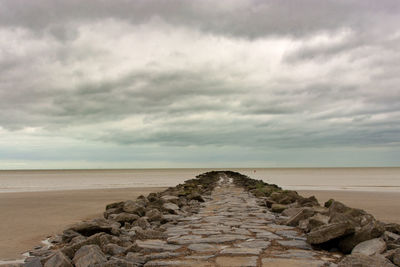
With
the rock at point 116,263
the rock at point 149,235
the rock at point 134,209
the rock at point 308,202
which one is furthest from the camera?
the rock at point 308,202

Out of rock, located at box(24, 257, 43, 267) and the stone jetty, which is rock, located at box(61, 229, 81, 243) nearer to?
the stone jetty

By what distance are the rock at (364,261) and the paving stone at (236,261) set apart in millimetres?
972

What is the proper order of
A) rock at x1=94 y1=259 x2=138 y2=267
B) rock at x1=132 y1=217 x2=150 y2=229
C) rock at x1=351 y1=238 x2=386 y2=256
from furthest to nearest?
rock at x1=132 y1=217 x2=150 y2=229 < rock at x1=351 y1=238 x2=386 y2=256 < rock at x1=94 y1=259 x2=138 y2=267

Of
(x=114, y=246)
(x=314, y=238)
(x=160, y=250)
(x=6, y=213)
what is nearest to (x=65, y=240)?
(x=114, y=246)

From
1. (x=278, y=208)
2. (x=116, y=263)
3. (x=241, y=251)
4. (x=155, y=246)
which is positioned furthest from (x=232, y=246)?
(x=278, y=208)

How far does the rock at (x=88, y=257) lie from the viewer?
13.3 feet

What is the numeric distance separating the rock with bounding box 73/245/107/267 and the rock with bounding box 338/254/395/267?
2.65 meters

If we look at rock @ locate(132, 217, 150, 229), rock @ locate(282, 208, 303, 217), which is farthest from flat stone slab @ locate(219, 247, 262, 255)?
rock @ locate(282, 208, 303, 217)

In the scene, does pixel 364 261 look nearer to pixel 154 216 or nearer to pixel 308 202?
pixel 154 216

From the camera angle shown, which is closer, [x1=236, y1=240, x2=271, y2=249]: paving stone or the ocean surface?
[x1=236, y1=240, x2=271, y2=249]: paving stone

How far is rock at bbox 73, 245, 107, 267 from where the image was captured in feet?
13.3

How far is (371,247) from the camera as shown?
4.52 meters

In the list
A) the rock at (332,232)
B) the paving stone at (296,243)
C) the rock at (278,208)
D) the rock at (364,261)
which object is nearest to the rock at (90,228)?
the paving stone at (296,243)

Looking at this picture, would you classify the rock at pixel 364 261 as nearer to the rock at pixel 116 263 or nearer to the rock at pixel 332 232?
the rock at pixel 332 232
